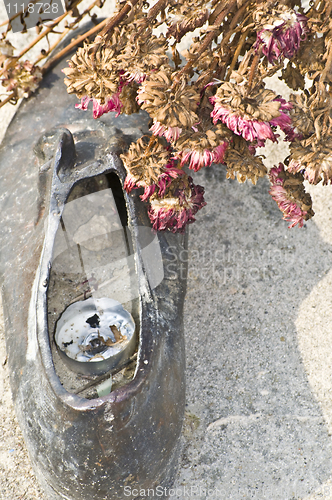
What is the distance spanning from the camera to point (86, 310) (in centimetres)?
143

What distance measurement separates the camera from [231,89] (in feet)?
3.15

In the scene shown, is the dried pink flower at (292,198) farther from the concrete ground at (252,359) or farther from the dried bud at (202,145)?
the concrete ground at (252,359)

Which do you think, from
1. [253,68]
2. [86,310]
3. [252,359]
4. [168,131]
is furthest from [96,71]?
[252,359]

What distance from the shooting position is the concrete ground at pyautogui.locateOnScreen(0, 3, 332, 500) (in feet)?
4.40

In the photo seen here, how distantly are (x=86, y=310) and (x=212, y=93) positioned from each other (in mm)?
715

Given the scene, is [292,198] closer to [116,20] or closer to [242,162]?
[242,162]

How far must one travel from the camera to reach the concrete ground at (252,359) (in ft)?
4.40

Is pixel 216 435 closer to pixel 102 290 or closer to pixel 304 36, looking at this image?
pixel 102 290

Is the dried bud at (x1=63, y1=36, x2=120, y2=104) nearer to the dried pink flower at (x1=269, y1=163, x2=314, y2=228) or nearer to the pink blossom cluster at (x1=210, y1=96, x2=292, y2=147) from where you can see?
the pink blossom cluster at (x1=210, y1=96, x2=292, y2=147)

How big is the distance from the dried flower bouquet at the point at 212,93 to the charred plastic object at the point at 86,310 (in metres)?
0.20

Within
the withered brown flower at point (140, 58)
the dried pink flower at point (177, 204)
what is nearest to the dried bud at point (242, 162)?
the dried pink flower at point (177, 204)

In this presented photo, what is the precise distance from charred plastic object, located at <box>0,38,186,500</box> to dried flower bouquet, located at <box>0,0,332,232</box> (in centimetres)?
20

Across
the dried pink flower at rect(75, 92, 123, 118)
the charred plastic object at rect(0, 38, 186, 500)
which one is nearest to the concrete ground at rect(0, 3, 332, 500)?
the charred plastic object at rect(0, 38, 186, 500)

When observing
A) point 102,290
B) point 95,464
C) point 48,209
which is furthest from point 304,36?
point 95,464
